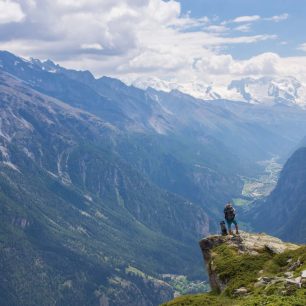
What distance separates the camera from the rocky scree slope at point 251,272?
53.1 meters

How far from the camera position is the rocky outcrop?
240 ft

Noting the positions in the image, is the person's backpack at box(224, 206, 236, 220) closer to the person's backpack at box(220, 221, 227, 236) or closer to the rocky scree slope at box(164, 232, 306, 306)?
the person's backpack at box(220, 221, 227, 236)

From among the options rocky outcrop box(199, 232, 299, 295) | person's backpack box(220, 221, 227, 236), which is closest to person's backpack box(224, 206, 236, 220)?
person's backpack box(220, 221, 227, 236)

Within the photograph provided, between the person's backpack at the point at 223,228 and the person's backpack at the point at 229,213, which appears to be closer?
the person's backpack at the point at 229,213

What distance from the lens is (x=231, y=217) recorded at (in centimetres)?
8400

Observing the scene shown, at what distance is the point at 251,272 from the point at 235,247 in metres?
11.7

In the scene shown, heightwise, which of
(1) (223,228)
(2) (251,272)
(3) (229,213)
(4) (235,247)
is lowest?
(2) (251,272)

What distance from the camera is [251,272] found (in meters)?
67.1

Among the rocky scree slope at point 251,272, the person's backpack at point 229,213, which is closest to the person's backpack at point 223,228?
the rocky scree slope at point 251,272

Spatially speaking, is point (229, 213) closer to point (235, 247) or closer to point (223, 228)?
point (223, 228)

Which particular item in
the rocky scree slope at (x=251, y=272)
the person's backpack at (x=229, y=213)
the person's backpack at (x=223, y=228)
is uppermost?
the person's backpack at (x=229, y=213)

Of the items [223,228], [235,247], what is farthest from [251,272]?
[223,228]

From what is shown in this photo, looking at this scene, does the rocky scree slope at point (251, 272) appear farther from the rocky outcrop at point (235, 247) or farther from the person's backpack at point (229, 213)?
the person's backpack at point (229, 213)

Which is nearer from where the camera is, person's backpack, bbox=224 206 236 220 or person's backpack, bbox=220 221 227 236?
person's backpack, bbox=224 206 236 220
